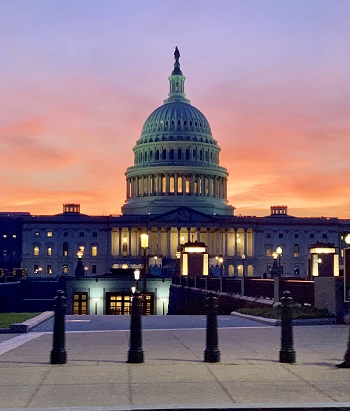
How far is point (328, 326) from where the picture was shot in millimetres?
27391

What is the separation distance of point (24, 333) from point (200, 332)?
17.8 ft

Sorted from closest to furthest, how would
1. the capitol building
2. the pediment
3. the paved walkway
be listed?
1. the paved walkway
2. the pediment
3. the capitol building

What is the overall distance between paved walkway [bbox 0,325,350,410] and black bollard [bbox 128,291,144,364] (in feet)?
0.75

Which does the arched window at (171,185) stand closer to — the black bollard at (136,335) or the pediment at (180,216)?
the pediment at (180,216)

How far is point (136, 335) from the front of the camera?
16.4 meters

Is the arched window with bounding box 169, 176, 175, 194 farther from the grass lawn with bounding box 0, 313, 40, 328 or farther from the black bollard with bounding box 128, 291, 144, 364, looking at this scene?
the black bollard with bounding box 128, 291, 144, 364

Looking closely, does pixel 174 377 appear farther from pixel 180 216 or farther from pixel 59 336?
pixel 180 216

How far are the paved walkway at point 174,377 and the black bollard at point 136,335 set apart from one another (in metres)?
0.23

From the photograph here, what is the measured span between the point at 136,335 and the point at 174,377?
2266 millimetres

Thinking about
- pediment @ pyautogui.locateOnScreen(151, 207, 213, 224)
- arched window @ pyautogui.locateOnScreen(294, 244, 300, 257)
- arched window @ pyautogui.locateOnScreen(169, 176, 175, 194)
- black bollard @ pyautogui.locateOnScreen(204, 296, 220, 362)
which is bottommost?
black bollard @ pyautogui.locateOnScreen(204, 296, 220, 362)

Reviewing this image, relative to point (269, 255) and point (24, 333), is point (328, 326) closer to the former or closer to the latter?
point (24, 333)

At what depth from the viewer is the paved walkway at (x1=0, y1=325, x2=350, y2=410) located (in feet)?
39.2

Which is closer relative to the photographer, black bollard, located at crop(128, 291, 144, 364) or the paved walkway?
the paved walkway

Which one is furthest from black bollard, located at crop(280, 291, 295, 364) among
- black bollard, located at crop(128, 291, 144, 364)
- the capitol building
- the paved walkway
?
the capitol building
